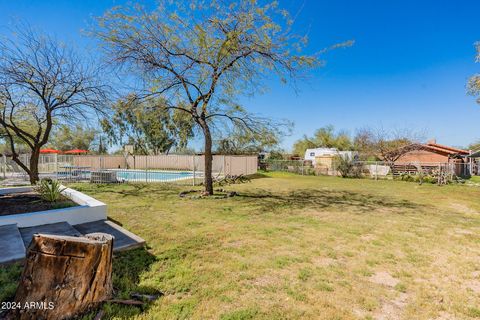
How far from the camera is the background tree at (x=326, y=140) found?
123ft

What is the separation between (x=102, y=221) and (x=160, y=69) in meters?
5.77

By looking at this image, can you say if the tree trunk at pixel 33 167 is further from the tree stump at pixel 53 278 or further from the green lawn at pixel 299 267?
the tree stump at pixel 53 278

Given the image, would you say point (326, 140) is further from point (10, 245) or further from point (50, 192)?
point (10, 245)

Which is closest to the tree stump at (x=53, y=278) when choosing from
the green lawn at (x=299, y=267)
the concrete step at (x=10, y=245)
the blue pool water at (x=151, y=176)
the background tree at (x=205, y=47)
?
the green lawn at (x=299, y=267)

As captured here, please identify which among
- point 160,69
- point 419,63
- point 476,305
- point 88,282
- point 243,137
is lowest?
point 476,305

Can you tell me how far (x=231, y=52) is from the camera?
780cm

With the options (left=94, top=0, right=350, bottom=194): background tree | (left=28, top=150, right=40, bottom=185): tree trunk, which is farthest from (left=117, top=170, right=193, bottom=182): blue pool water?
(left=94, top=0, right=350, bottom=194): background tree

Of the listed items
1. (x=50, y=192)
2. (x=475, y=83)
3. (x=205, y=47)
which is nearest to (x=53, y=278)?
(x=50, y=192)

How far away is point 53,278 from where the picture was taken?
1.92m

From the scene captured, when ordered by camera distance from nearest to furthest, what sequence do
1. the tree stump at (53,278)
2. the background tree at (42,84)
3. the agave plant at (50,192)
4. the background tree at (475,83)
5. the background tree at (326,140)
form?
the tree stump at (53,278) → the agave plant at (50,192) → the background tree at (42,84) → the background tree at (475,83) → the background tree at (326,140)

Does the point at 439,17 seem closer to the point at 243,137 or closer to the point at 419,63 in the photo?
the point at 419,63

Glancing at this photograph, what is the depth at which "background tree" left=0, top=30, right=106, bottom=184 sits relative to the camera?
7.75 meters

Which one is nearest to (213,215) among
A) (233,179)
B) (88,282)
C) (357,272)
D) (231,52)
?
(357,272)

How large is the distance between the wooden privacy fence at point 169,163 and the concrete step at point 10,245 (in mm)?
13090
